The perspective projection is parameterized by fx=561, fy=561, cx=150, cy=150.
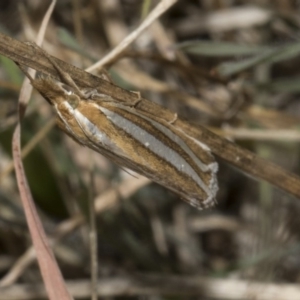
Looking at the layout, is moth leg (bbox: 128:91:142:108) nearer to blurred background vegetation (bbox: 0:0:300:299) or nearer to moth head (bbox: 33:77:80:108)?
moth head (bbox: 33:77:80:108)

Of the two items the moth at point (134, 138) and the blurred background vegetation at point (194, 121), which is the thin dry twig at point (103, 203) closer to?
the blurred background vegetation at point (194, 121)

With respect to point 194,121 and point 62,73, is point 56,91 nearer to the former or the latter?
point 62,73

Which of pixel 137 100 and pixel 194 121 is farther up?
pixel 194 121

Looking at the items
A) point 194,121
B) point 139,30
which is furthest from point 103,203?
point 139,30

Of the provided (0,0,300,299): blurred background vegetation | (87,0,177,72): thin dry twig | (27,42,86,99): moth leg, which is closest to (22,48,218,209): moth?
(27,42,86,99): moth leg

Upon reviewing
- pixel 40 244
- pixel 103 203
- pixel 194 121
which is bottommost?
pixel 40 244

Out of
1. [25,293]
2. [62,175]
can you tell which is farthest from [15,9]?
[25,293]
